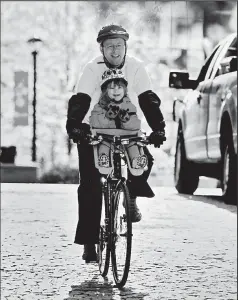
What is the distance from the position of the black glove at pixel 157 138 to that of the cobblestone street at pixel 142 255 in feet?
3.75

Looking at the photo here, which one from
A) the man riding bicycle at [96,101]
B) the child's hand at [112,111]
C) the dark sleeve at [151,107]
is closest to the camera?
the child's hand at [112,111]

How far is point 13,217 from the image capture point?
1172cm

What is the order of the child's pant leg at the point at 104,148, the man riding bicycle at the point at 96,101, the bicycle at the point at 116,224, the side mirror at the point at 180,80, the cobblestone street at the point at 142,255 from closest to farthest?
the man riding bicycle at the point at 96,101 < the child's pant leg at the point at 104,148 < the bicycle at the point at 116,224 < the cobblestone street at the point at 142,255 < the side mirror at the point at 180,80

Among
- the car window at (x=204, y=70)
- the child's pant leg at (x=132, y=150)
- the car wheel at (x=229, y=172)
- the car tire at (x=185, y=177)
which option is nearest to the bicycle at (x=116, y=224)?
the child's pant leg at (x=132, y=150)

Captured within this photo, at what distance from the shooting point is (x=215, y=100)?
1077cm

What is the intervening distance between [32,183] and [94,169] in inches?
564

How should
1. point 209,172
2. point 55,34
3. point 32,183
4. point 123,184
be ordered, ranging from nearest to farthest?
point 123,184 → point 209,172 → point 32,183 → point 55,34

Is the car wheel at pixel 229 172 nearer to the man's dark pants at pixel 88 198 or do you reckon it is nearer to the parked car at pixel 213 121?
the parked car at pixel 213 121

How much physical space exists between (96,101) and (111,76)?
16 centimetres

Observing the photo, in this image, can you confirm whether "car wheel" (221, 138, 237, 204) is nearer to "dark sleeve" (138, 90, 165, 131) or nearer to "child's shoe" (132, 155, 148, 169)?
"dark sleeve" (138, 90, 165, 131)

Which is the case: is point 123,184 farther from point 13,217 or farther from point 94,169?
point 13,217

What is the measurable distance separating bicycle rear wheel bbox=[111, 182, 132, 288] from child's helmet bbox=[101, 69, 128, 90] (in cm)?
115

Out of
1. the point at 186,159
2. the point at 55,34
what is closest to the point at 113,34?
the point at 186,159

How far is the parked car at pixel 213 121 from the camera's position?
33.5 feet
